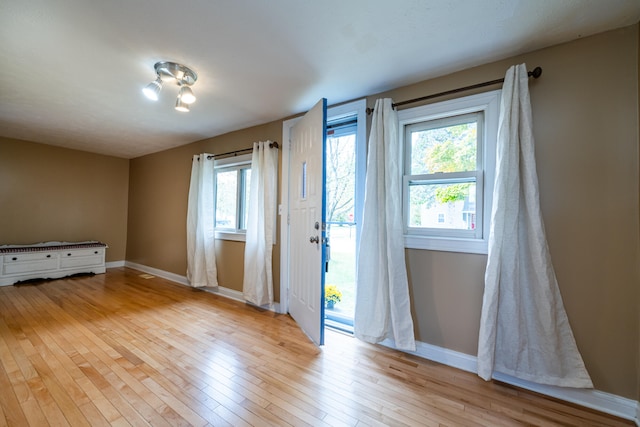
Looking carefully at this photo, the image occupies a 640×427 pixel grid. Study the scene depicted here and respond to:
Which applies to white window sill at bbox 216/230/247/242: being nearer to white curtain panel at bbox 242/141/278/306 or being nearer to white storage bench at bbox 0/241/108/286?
white curtain panel at bbox 242/141/278/306

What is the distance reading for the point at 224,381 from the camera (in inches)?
67.4

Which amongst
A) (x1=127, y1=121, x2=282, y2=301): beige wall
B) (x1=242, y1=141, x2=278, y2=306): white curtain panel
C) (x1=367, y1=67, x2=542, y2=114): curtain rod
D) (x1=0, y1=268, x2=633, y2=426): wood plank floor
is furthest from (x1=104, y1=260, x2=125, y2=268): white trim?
(x1=367, y1=67, x2=542, y2=114): curtain rod

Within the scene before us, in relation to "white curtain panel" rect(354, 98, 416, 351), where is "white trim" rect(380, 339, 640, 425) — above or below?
below

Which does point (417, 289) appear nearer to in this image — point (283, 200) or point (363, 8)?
point (283, 200)

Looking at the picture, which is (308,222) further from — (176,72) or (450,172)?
(176,72)

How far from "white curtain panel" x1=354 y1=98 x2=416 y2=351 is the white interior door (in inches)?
14.6

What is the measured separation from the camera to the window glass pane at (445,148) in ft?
6.48

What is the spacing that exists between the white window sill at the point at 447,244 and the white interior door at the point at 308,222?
0.76m

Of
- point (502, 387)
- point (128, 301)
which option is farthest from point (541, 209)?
point (128, 301)

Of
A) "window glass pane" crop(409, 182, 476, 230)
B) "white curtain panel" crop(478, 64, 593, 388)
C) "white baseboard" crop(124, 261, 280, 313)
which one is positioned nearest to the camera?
"white curtain panel" crop(478, 64, 593, 388)

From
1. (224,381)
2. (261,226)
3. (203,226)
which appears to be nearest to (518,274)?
(224,381)

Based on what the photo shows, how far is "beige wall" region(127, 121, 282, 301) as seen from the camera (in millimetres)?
3396

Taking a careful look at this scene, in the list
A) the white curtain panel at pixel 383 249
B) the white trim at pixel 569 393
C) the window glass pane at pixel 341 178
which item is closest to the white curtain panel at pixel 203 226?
the window glass pane at pixel 341 178

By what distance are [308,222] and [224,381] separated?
1.39 metres
